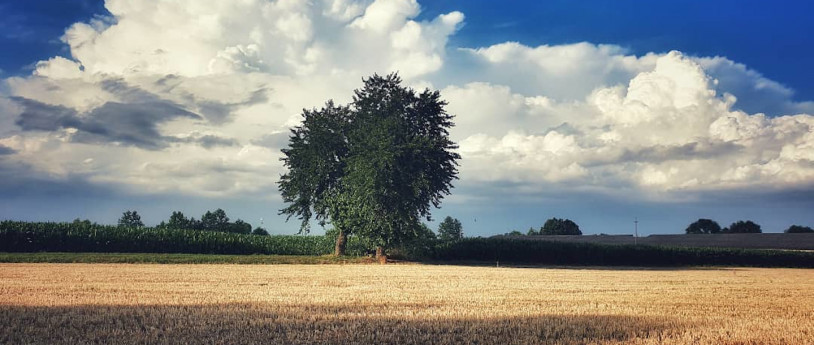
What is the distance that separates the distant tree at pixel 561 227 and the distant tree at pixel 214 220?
74182 millimetres

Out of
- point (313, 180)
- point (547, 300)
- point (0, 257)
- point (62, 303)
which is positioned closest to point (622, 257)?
point (313, 180)

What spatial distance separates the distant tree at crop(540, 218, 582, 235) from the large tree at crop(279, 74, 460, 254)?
3890 inches

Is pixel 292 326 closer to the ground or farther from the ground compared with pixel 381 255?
closer to the ground

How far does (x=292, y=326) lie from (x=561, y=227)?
5547 inches

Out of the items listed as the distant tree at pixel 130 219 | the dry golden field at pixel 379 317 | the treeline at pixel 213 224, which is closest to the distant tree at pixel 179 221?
the treeline at pixel 213 224

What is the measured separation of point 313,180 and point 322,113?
663 centimetres

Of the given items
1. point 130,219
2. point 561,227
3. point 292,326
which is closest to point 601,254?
point 292,326

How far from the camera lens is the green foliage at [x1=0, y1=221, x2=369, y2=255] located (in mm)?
61375

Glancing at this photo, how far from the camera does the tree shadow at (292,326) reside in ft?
36.9

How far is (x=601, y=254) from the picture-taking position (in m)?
67.5

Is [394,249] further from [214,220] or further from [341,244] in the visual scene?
[214,220]

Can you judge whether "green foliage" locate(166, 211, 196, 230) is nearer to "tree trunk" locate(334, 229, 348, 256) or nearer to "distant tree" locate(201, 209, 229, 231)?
"distant tree" locate(201, 209, 229, 231)

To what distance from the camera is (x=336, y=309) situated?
50.7 ft

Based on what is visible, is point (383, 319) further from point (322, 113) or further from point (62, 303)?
point (322, 113)
